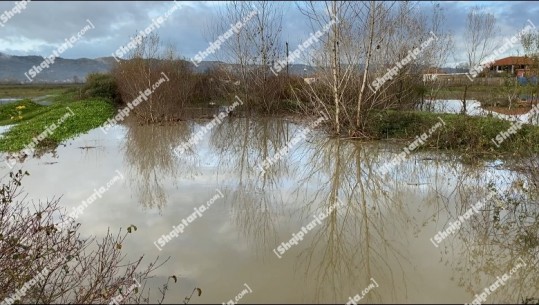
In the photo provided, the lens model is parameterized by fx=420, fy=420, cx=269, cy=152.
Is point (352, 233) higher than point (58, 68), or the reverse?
point (58, 68)

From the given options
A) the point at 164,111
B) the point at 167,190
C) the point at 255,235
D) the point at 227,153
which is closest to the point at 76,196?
the point at 167,190

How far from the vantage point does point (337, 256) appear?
460 cm

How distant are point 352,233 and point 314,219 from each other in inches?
27.1

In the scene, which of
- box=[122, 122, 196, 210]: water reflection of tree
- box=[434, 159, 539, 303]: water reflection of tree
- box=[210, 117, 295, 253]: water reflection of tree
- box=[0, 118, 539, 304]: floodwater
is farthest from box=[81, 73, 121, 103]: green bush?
box=[434, 159, 539, 303]: water reflection of tree

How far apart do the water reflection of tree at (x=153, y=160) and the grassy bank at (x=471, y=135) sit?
5.52 meters

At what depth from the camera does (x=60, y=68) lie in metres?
31.9

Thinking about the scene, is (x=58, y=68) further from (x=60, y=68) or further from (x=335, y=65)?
(x=335, y=65)

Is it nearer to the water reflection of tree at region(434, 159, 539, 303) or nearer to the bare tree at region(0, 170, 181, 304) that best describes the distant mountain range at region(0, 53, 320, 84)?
the water reflection of tree at region(434, 159, 539, 303)

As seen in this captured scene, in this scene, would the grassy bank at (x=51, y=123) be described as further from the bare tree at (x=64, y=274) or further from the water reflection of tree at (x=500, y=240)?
the water reflection of tree at (x=500, y=240)

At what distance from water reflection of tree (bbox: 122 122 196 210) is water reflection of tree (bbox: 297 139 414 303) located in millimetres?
2526

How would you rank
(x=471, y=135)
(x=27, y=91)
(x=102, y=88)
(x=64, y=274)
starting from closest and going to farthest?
(x=64, y=274) < (x=471, y=135) < (x=102, y=88) < (x=27, y=91)

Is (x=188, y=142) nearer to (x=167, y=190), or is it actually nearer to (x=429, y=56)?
(x=167, y=190)

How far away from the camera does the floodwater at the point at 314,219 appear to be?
13.2 ft

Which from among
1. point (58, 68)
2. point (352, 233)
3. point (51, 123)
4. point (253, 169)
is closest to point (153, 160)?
point (253, 169)
